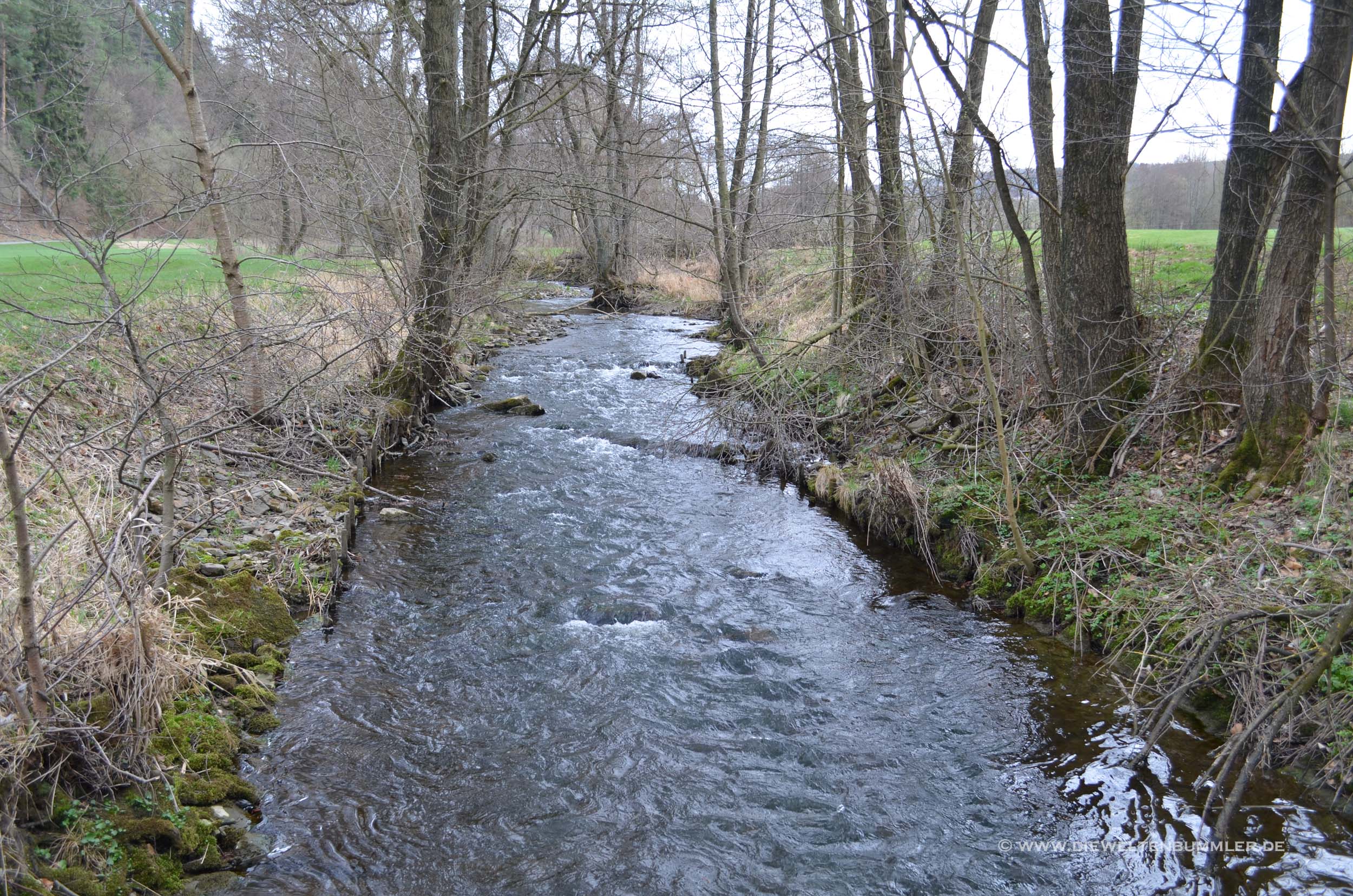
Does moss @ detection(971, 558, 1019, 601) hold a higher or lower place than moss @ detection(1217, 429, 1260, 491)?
lower

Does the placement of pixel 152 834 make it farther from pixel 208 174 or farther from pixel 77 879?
pixel 208 174

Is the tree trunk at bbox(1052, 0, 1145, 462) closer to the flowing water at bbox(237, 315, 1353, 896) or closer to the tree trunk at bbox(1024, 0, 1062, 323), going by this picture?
the tree trunk at bbox(1024, 0, 1062, 323)

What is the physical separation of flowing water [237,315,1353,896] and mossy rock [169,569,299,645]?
0.25 metres

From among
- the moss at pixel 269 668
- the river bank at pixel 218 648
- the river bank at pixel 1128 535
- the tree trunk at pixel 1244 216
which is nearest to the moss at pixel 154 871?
the river bank at pixel 218 648

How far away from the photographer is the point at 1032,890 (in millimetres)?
3926

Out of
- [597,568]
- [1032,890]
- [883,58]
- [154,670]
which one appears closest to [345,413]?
[597,568]

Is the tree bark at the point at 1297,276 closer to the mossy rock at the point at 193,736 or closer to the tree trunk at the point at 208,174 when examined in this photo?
the mossy rock at the point at 193,736

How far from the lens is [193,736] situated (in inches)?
181

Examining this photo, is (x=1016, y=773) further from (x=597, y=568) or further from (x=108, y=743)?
(x=108, y=743)

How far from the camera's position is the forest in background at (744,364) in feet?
14.2

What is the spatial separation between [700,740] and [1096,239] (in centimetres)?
583

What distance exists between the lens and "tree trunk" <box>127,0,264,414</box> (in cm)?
787

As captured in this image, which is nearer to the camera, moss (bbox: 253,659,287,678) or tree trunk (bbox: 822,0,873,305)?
moss (bbox: 253,659,287,678)

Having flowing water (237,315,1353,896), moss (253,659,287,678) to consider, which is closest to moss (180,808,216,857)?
flowing water (237,315,1353,896)
